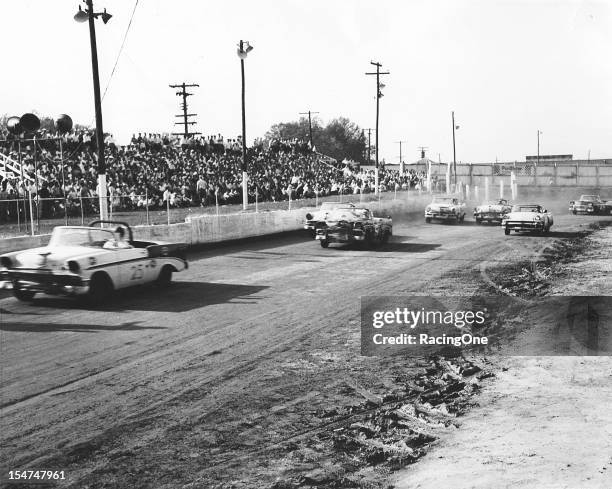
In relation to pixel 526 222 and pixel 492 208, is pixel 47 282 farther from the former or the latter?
pixel 492 208

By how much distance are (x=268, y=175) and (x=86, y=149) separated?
40.9ft

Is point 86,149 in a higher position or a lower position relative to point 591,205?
higher

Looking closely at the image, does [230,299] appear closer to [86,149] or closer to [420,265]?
[420,265]

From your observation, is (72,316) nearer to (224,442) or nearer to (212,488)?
(224,442)

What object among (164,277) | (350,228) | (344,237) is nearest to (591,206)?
(350,228)

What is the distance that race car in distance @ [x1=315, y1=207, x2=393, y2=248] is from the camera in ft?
72.8

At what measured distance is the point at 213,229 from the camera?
23.8 m

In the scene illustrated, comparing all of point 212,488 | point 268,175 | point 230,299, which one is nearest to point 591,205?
point 268,175

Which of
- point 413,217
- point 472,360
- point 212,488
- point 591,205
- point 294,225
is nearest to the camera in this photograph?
point 212,488

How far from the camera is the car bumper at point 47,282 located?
464 inches

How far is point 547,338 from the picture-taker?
9.48 metres

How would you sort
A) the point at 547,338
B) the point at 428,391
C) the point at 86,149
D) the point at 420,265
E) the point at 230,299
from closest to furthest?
the point at 428,391 → the point at 547,338 → the point at 230,299 → the point at 420,265 → the point at 86,149

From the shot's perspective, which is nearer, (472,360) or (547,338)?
(472,360)

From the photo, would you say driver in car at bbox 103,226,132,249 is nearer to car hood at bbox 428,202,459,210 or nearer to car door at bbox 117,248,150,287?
car door at bbox 117,248,150,287
